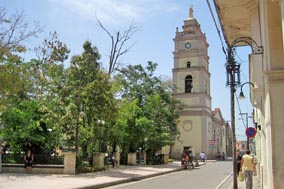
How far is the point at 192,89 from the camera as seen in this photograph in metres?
60.1

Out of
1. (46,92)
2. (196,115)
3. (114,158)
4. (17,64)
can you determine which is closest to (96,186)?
(17,64)

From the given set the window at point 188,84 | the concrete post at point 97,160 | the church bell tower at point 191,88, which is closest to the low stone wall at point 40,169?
the concrete post at point 97,160

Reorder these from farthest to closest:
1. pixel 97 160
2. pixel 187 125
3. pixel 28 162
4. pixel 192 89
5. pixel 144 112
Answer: pixel 192 89 < pixel 187 125 < pixel 144 112 < pixel 97 160 < pixel 28 162

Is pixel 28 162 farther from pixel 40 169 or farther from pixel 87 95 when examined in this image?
pixel 87 95

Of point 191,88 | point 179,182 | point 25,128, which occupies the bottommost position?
point 179,182

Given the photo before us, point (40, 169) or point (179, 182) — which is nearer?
point (179, 182)

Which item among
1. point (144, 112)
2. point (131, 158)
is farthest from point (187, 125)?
point (131, 158)

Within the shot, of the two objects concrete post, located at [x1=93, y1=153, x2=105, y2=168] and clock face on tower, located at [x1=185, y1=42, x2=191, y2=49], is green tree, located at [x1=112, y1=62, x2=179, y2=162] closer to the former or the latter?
concrete post, located at [x1=93, y1=153, x2=105, y2=168]

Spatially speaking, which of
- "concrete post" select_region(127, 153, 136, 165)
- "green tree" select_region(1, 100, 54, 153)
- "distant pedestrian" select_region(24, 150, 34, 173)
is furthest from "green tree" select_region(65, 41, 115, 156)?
"concrete post" select_region(127, 153, 136, 165)

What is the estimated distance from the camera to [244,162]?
47.9 feet

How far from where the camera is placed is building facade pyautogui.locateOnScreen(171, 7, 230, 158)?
58.8m

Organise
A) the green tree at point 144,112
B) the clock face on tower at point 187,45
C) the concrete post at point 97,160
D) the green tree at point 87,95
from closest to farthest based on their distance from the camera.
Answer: the green tree at point 87,95 → the concrete post at point 97,160 → the green tree at point 144,112 → the clock face on tower at point 187,45

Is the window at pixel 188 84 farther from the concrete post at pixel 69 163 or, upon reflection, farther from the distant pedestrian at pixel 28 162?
the distant pedestrian at pixel 28 162

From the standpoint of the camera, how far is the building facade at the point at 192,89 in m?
58.8
